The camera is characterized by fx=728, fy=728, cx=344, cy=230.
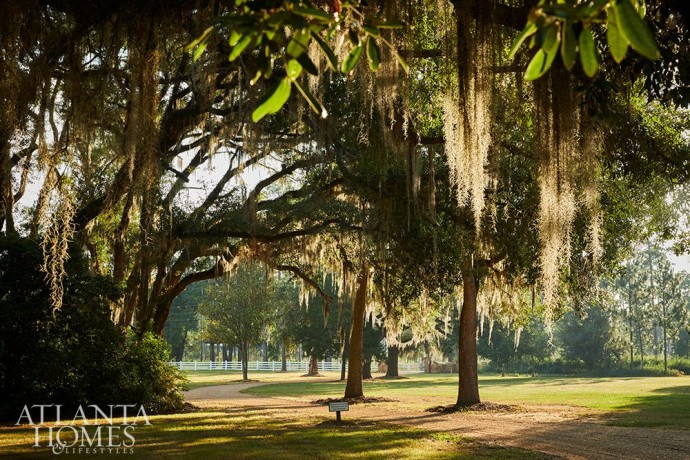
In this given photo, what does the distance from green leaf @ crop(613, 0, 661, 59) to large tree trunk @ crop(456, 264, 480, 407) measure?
1641cm

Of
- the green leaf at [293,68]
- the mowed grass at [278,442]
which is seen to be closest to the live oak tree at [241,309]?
the mowed grass at [278,442]

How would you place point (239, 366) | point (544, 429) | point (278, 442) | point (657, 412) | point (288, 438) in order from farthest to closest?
point (239, 366) < point (657, 412) < point (544, 429) < point (288, 438) < point (278, 442)

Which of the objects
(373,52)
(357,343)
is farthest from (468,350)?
(373,52)

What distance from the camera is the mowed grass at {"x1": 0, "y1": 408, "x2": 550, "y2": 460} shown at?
30.8 ft

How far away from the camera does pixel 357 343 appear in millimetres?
21609

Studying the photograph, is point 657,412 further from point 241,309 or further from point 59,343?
point 241,309

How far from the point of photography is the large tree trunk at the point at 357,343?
2002 cm

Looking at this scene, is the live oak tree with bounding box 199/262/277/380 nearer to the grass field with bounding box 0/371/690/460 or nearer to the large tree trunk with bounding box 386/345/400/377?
the large tree trunk with bounding box 386/345/400/377

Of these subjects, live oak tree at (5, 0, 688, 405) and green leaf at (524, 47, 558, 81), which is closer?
green leaf at (524, 47, 558, 81)

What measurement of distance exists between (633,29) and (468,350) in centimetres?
1711

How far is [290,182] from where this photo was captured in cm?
1892

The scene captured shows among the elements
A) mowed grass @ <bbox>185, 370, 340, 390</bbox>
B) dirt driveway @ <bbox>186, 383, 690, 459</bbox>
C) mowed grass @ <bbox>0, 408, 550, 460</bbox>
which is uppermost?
mowed grass @ <bbox>0, 408, 550, 460</bbox>

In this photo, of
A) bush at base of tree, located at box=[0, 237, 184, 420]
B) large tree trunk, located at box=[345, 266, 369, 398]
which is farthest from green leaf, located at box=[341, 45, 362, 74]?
large tree trunk, located at box=[345, 266, 369, 398]

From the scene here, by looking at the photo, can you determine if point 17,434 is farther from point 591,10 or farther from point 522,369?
point 522,369
